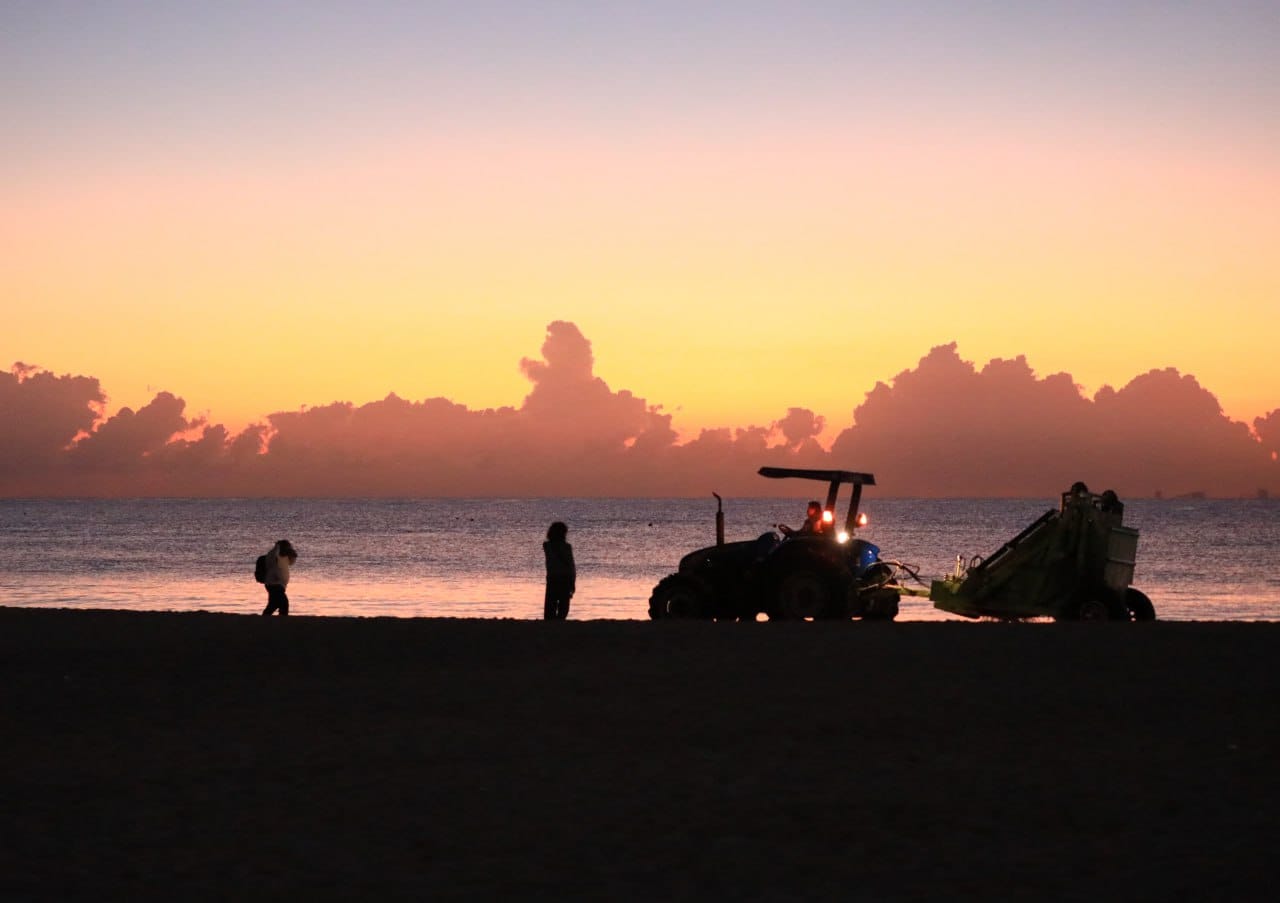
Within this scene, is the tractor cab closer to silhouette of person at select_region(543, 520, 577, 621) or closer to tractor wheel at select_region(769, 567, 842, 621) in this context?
tractor wheel at select_region(769, 567, 842, 621)

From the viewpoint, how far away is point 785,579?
2155cm

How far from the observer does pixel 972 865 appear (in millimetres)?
7184

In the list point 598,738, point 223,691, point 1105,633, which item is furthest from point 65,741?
point 1105,633

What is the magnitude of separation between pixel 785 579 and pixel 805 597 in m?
0.37

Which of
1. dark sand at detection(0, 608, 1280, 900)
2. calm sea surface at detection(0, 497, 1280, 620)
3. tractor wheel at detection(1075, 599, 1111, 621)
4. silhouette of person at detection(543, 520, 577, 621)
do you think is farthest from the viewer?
calm sea surface at detection(0, 497, 1280, 620)

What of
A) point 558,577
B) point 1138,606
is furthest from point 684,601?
point 1138,606

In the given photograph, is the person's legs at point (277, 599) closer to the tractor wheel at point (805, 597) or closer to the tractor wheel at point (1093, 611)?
the tractor wheel at point (805, 597)

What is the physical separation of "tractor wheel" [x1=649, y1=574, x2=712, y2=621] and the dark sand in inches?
184

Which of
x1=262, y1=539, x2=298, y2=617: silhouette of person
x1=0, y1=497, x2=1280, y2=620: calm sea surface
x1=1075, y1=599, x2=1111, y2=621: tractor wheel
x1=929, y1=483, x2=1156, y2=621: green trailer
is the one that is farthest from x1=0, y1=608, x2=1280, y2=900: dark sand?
x1=0, y1=497, x2=1280, y2=620: calm sea surface

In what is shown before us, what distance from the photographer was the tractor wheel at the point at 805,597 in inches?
842

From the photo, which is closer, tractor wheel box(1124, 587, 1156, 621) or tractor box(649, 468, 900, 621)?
tractor wheel box(1124, 587, 1156, 621)

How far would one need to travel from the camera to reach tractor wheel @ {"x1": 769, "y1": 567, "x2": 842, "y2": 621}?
2139 cm

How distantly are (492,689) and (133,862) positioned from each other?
21.2 feet

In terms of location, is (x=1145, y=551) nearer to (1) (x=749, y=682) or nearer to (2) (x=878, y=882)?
(1) (x=749, y=682)
